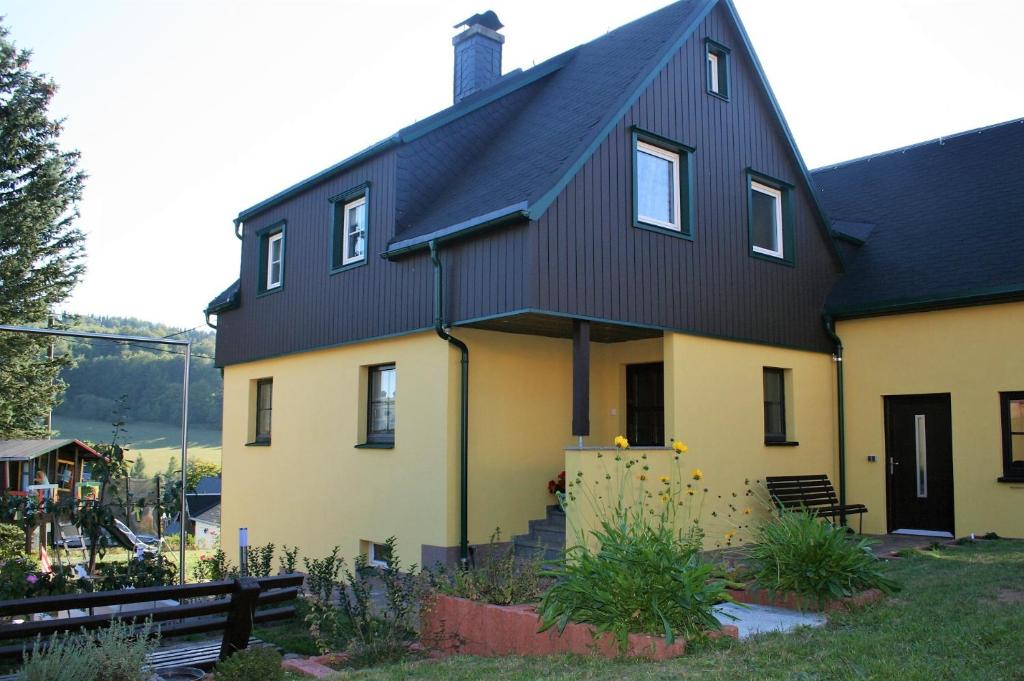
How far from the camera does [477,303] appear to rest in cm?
1051

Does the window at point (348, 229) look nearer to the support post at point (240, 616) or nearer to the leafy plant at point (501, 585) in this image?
the leafy plant at point (501, 585)

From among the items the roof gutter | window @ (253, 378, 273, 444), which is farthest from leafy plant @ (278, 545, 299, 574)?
the roof gutter

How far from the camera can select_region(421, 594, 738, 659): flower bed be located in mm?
5355

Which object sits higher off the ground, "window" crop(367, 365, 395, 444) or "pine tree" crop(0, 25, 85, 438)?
"pine tree" crop(0, 25, 85, 438)

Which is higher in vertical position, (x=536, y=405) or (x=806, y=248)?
(x=806, y=248)

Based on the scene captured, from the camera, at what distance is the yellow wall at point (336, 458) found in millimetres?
11359

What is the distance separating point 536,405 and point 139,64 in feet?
21.4

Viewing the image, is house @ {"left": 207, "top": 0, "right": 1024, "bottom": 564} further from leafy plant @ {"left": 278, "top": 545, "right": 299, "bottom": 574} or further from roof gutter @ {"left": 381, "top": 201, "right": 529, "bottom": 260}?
leafy plant @ {"left": 278, "top": 545, "right": 299, "bottom": 574}

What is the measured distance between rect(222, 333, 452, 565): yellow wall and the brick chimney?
5619 millimetres

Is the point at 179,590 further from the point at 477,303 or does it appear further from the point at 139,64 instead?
the point at 139,64

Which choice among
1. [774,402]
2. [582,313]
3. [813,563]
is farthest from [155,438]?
[813,563]

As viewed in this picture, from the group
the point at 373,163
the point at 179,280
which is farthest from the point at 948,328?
the point at 179,280

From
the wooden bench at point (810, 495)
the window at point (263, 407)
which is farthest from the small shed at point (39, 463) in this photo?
the wooden bench at point (810, 495)

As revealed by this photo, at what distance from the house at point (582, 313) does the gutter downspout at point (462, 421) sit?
0.04m
